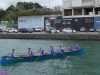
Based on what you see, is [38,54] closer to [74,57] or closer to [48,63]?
[48,63]

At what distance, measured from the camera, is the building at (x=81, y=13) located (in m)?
77.9

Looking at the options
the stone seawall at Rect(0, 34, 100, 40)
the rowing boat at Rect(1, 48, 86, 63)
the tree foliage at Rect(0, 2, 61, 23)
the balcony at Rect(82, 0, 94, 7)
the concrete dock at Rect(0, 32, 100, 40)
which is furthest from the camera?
the tree foliage at Rect(0, 2, 61, 23)

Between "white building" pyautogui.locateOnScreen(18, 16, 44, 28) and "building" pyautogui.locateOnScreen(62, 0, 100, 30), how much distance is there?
923 centimetres

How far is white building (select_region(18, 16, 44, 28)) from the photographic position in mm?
87206

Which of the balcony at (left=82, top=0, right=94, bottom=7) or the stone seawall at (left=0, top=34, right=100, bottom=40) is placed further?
the balcony at (left=82, top=0, right=94, bottom=7)

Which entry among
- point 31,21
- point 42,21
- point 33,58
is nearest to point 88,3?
point 42,21

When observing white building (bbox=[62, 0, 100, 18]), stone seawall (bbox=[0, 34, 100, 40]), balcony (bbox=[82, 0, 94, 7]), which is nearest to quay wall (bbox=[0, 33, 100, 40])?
stone seawall (bbox=[0, 34, 100, 40])

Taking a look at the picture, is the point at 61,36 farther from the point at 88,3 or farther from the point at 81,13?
the point at 88,3

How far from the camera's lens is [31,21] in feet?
294

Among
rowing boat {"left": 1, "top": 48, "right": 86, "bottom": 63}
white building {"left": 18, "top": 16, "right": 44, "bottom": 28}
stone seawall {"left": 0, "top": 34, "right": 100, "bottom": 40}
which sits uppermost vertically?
white building {"left": 18, "top": 16, "right": 44, "bottom": 28}

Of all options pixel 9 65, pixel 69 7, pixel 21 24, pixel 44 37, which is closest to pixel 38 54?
pixel 9 65

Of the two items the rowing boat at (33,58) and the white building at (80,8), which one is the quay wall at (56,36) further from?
the rowing boat at (33,58)

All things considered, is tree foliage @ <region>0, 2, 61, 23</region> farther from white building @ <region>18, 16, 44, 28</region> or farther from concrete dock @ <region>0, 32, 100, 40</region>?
concrete dock @ <region>0, 32, 100, 40</region>

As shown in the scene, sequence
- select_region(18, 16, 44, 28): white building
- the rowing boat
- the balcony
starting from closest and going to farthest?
1. the rowing boat
2. the balcony
3. select_region(18, 16, 44, 28): white building
